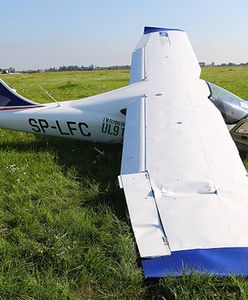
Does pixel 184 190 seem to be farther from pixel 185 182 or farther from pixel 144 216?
pixel 144 216

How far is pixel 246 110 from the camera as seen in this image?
21.5ft

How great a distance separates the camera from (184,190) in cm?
375

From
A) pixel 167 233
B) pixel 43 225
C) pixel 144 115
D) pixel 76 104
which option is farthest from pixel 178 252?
pixel 76 104

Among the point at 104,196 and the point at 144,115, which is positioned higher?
the point at 144,115

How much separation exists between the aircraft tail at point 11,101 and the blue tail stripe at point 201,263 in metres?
5.14

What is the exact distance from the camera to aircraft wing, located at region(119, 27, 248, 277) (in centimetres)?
301

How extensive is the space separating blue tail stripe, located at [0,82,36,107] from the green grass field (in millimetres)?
1346

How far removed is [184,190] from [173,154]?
78 centimetres

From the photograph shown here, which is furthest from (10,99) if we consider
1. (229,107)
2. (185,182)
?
(185,182)

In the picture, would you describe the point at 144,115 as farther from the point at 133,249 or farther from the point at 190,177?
the point at 133,249

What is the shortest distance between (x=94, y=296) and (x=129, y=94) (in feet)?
15.0

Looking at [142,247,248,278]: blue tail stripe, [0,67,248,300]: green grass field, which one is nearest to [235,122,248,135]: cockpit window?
[0,67,248,300]: green grass field

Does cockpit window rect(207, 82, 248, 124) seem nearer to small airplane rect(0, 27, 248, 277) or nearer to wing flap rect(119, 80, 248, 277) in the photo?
small airplane rect(0, 27, 248, 277)

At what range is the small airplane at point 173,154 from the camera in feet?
10.1
